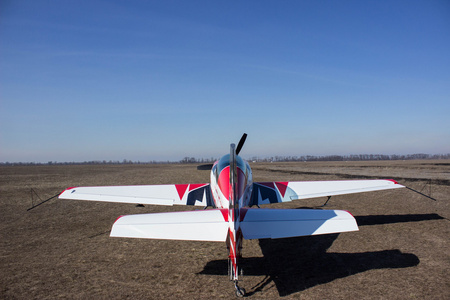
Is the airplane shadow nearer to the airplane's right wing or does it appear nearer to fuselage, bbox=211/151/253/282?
fuselage, bbox=211/151/253/282

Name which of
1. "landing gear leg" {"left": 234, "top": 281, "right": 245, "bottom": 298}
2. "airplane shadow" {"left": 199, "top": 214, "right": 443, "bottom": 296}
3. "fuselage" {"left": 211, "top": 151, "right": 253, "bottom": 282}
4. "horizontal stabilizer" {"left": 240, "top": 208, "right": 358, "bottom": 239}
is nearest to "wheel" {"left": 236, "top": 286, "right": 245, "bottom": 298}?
"landing gear leg" {"left": 234, "top": 281, "right": 245, "bottom": 298}

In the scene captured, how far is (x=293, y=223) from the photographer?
4.54 metres

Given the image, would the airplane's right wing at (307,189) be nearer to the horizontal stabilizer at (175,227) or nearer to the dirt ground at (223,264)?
the dirt ground at (223,264)

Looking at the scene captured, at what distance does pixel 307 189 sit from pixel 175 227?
587 centimetres

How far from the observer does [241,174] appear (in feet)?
22.2

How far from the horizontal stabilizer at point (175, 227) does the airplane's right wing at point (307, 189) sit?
13.5ft

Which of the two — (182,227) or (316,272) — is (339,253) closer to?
(316,272)

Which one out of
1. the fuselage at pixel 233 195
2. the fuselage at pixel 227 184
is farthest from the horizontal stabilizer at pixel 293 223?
the fuselage at pixel 227 184

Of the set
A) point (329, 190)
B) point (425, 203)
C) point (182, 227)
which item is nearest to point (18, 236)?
point (182, 227)

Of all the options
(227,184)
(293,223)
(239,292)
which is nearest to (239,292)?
(239,292)

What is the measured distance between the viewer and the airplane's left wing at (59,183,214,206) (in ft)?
27.1

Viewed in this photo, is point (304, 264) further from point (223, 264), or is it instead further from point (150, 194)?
point (150, 194)

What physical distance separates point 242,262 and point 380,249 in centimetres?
347

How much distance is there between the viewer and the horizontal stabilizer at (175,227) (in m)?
4.20
